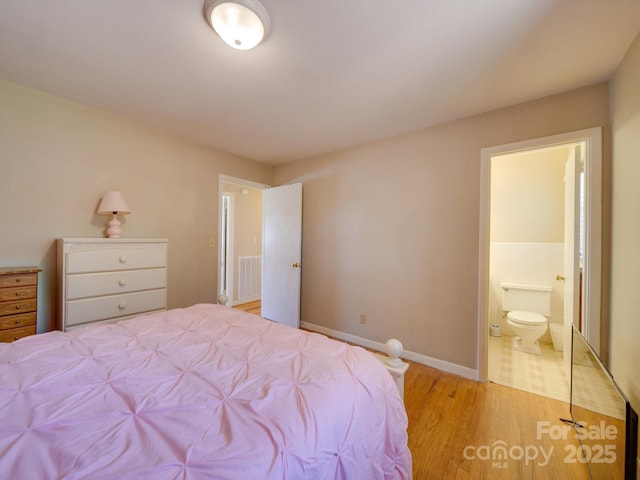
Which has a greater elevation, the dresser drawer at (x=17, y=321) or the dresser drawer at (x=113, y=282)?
the dresser drawer at (x=113, y=282)

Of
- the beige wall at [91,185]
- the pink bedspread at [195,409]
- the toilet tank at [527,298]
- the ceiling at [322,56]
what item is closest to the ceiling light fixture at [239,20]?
the ceiling at [322,56]

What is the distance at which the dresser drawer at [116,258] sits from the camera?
2025 millimetres

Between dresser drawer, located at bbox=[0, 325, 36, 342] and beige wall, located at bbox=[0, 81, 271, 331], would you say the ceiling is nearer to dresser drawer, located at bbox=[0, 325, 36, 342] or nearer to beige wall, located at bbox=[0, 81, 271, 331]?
beige wall, located at bbox=[0, 81, 271, 331]

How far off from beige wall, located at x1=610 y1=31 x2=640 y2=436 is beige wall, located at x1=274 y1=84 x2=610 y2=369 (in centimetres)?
22

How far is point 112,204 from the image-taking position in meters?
2.28

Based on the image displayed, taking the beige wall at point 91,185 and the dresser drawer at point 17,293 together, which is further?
the beige wall at point 91,185

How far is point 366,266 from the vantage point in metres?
3.02

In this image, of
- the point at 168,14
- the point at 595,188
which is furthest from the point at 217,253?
the point at 595,188

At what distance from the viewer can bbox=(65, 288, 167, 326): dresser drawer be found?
2012mm

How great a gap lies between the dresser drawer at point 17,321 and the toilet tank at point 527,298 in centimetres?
467

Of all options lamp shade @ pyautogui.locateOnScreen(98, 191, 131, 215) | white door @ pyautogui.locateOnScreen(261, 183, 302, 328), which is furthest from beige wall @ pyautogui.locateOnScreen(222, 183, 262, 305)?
lamp shade @ pyautogui.locateOnScreen(98, 191, 131, 215)

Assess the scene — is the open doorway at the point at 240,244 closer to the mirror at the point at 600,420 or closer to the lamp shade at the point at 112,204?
the lamp shade at the point at 112,204

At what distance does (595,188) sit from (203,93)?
300 centimetres

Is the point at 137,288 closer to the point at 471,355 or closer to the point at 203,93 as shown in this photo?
the point at 203,93
